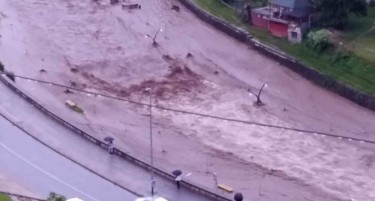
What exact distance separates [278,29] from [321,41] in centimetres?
228

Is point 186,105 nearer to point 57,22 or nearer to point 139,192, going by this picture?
point 139,192

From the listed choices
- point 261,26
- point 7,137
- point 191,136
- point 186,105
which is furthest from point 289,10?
point 7,137

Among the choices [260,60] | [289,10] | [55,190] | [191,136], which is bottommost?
[55,190]

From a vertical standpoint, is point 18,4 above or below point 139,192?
above

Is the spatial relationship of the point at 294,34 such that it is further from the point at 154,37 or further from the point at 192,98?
the point at 192,98

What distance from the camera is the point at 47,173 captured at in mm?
16719

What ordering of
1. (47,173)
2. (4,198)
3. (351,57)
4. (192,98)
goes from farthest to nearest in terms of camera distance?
(351,57) < (192,98) < (47,173) < (4,198)

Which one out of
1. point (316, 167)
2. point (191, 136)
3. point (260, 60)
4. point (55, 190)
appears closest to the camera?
point (55, 190)

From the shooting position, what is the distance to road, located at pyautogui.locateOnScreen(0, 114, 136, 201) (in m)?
16.0

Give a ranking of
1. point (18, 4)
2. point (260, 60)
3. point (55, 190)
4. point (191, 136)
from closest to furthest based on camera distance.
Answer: point (55, 190), point (191, 136), point (260, 60), point (18, 4)

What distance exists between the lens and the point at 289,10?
81.6 feet

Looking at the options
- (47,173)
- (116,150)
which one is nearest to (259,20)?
(116,150)

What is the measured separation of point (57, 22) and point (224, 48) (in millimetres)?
5921

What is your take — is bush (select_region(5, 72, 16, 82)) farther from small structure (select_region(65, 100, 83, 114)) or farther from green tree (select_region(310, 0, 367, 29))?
green tree (select_region(310, 0, 367, 29))
